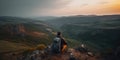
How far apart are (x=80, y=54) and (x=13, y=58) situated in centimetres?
5267

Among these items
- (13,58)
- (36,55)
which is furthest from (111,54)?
(13,58)

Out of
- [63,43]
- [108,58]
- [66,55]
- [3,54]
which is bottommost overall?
[3,54]

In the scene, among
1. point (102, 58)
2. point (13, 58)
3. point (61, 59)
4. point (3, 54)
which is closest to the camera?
point (61, 59)

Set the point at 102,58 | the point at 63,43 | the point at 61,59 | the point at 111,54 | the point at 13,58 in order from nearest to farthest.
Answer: the point at 61,59
the point at 63,43
the point at 102,58
the point at 111,54
the point at 13,58

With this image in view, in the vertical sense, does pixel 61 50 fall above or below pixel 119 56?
above

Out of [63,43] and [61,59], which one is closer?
[61,59]

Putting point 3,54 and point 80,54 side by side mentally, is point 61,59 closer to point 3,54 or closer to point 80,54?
point 80,54

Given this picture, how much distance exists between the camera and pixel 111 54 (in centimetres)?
9450

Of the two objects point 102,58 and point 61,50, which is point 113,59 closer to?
point 102,58

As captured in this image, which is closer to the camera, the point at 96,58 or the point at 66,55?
the point at 66,55

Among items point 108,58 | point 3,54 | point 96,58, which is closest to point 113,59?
point 108,58

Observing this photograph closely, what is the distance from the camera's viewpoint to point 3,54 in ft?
418

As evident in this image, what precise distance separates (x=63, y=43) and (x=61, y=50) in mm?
3698

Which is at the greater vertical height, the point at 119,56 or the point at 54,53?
the point at 54,53
